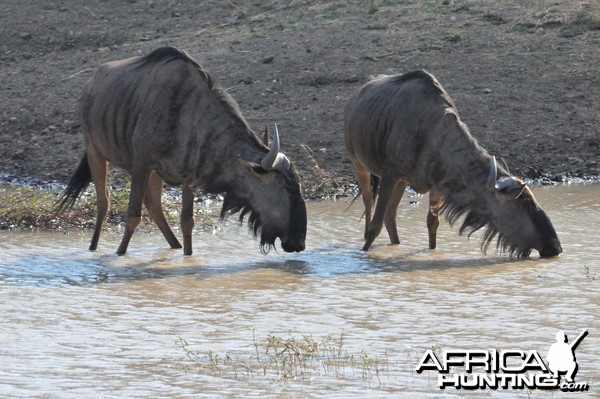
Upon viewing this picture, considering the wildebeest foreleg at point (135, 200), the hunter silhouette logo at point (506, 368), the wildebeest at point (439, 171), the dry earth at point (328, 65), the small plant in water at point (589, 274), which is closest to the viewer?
the hunter silhouette logo at point (506, 368)

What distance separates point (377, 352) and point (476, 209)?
10.6 ft

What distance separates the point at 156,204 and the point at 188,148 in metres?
0.80

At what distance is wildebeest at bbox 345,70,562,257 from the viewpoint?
30.1 feet

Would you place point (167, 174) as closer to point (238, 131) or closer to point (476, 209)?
point (238, 131)

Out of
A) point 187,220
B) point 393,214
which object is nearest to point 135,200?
point 187,220

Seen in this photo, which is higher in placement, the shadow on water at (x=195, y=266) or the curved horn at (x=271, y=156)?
the curved horn at (x=271, y=156)

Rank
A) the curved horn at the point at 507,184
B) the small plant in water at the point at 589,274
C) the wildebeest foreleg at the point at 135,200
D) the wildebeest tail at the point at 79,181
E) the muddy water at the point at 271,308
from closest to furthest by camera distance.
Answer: the muddy water at the point at 271,308 < the small plant in water at the point at 589,274 < the curved horn at the point at 507,184 < the wildebeest foreleg at the point at 135,200 < the wildebeest tail at the point at 79,181

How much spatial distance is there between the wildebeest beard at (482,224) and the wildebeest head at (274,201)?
113 centimetres

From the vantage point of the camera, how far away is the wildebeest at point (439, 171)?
30.1 feet

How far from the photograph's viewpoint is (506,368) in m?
5.78

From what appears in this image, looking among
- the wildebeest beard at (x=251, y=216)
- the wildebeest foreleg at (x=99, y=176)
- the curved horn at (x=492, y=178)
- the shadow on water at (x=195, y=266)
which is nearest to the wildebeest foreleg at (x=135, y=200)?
the shadow on water at (x=195, y=266)

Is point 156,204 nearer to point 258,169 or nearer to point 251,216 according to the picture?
point 251,216

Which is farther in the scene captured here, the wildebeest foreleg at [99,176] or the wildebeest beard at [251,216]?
the wildebeest foreleg at [99,176]

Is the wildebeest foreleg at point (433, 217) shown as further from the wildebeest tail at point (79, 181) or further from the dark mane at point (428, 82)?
the wildebeest tail at point (79, 181)
